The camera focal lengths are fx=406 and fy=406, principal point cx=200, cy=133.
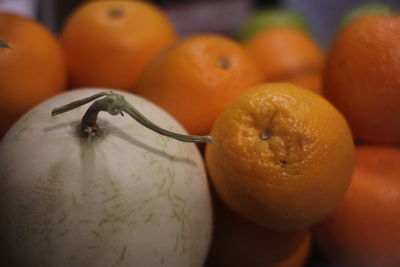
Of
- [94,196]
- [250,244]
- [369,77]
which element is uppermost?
[369,77]

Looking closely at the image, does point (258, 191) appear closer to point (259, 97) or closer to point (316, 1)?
point (259, 97)

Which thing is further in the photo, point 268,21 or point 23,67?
point 268,21

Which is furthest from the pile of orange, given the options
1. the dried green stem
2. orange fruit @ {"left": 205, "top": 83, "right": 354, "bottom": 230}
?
the dried green stem

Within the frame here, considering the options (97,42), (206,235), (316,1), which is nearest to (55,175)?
(206,235)

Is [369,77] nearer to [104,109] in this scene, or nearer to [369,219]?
[369,219]

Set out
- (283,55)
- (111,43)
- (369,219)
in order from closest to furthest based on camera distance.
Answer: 1. (369,219)
2. (111,43)
3. (283,55)

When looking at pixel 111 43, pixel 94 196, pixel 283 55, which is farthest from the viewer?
pixel 283 55

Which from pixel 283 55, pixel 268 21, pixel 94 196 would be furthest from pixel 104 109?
pixel 268 21

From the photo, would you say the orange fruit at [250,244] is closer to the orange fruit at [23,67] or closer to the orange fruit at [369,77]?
the orange fruit at [369,77]
